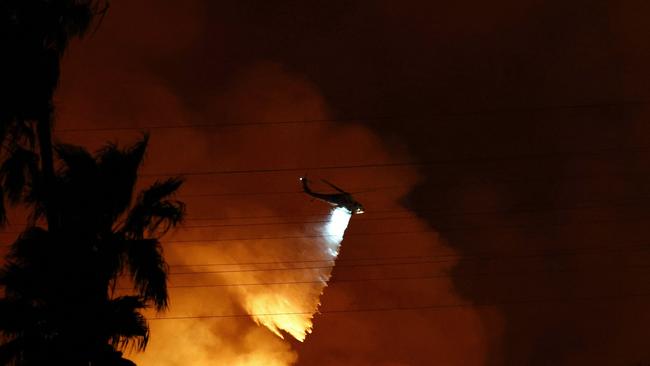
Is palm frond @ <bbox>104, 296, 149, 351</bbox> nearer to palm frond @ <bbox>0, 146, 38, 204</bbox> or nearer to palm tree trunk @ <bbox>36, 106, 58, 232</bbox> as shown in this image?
palm tree trunk @ <bbox>36, 106, 58, 232</bbox>

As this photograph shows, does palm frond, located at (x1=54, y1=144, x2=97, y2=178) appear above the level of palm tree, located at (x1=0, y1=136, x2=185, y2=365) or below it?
above

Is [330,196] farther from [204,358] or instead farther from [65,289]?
[65,289]

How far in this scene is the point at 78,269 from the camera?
35.3 ft

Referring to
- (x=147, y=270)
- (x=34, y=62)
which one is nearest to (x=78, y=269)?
(x=147, y=270)

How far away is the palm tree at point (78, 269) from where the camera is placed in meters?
10.6

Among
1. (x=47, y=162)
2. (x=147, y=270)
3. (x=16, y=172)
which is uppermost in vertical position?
(x=47, y=162)

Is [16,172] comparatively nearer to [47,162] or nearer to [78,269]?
[47,162]

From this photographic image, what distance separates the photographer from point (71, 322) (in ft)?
35.2

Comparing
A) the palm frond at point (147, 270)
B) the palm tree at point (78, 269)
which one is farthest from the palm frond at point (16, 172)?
the palm frond at point (147, 270)

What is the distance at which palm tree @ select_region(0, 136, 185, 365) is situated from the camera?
1063 cm

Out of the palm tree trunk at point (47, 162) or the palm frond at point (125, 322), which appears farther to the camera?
the palm frond at point (125, 322)

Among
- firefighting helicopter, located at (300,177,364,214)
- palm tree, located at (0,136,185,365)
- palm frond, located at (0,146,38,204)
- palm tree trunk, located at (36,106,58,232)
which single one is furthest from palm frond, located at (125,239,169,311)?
firefighting helicopter, located at (300,177,364,214)

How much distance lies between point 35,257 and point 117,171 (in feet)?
5.40

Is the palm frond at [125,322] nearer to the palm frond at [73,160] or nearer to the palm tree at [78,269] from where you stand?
the palm tree at [78,269]
